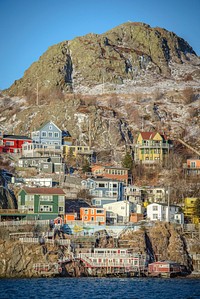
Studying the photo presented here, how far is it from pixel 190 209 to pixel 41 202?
72.5ft

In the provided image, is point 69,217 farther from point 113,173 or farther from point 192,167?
point 192,167

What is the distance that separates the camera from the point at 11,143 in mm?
140250

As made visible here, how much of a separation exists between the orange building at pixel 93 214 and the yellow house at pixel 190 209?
1273cm

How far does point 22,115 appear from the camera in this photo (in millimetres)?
157125

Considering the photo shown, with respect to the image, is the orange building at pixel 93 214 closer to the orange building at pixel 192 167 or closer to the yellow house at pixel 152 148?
the orange building at pixel 192 167

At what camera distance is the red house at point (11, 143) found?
139250 mm

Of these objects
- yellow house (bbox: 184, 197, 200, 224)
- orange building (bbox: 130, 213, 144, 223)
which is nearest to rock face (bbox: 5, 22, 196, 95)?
yellow house (bbox: 184, 197, 200, 224)

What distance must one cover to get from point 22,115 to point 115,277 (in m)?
67.4

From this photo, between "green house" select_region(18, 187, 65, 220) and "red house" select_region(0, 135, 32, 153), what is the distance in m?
31.3

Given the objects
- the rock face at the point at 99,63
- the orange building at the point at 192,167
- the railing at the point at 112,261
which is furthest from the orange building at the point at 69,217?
the rock face at the point at 99,63

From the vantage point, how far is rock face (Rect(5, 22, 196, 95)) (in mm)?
173625

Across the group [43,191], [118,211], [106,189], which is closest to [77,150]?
[106,189]

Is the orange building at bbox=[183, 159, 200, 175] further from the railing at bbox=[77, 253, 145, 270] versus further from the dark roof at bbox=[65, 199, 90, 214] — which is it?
the railing at bbox=[77, 253, 145, 270]

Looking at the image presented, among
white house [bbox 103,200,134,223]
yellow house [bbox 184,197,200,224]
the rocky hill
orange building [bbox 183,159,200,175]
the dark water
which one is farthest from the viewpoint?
the rocky hill
